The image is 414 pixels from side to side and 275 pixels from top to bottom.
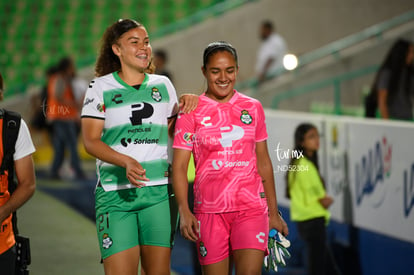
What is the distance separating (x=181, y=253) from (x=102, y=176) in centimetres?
401

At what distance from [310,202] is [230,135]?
2084 millimetres

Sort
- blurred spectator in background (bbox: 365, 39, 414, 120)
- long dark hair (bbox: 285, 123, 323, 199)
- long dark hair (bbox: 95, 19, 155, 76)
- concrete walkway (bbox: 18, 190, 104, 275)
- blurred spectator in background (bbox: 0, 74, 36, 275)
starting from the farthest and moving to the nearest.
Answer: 1. blurred spectator in background (bbox: 365, 39, 414, 120)
2. concrete walkway (bbox: 18, 190, 104, 275)
3. long dark hair (bbox: 285, 123, 323, 199)
4. long dark hair (bbox: 95, 19, 155, 76)
5. blurred spectator in background (bbox: 0, 74, 36, 275)

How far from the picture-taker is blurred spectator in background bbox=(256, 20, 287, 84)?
11502mm

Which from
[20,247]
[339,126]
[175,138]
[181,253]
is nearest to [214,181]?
[175,138]

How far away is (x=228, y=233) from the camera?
4043 millimetres

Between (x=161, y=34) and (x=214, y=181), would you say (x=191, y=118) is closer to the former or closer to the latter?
(x=214, y=181)

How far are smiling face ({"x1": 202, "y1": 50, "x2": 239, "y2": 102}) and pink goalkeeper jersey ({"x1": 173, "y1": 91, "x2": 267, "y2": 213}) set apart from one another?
0.07 meters

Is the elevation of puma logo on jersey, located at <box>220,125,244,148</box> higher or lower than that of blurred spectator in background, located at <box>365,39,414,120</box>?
lower

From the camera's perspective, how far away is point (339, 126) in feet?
22.2

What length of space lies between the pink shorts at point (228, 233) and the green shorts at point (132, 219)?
21 cm

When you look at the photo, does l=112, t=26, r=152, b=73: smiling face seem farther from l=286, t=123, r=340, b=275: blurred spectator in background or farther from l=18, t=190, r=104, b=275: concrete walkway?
l=18, t=190, r=104, b=275: concrete walkway

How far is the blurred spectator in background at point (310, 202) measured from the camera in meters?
5.56

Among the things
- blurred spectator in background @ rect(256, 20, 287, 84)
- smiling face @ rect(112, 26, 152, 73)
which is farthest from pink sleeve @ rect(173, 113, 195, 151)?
blurred spectator in background @ rect(256, 20, 287, 84)

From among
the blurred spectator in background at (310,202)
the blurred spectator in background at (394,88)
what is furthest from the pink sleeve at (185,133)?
the blurred spectator in background at (394,88)
